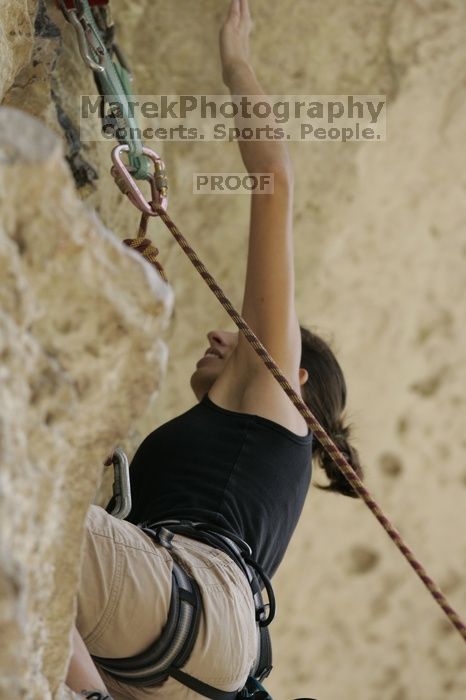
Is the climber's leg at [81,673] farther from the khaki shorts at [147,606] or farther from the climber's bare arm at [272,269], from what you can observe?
the climber's bare arm at [272,269]

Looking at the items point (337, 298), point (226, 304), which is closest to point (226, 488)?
point (226, 304)

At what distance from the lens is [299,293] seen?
88.5 inches

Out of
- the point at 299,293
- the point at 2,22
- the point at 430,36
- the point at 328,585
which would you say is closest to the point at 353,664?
the point at 328,585

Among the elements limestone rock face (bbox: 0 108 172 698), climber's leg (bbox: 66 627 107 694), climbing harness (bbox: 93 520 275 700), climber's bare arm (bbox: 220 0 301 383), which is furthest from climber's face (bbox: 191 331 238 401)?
limestone rock face (bbox: 0 108 172 698)

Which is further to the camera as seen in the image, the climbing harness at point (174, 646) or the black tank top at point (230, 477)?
the black tank top at point (230, 477)

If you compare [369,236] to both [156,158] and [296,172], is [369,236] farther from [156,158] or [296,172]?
[156,158]

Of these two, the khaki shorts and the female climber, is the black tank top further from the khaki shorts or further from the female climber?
the khaki shorts

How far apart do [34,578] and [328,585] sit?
76.6 inches

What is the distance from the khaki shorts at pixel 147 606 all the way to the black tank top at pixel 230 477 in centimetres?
12

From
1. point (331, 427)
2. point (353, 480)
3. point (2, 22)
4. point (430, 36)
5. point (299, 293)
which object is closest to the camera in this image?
point (353, 480)

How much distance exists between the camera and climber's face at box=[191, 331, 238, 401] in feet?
4.58

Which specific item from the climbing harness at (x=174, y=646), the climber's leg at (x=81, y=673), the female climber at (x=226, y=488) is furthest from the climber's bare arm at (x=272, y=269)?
the climber's leg at (x=81, y=673)

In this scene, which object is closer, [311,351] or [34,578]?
[34,578]

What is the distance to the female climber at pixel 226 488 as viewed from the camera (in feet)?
3.15
